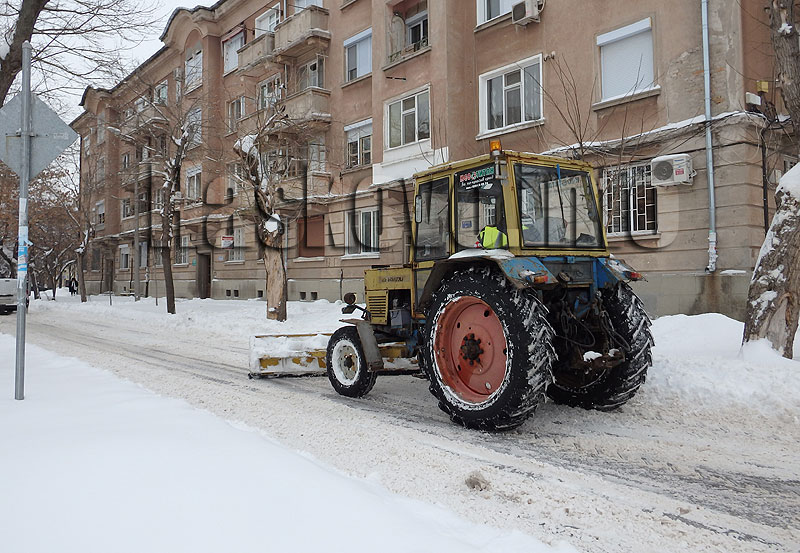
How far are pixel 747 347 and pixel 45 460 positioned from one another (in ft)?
24.1

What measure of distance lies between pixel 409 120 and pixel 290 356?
12.4 meters

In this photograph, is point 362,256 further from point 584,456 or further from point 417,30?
point 584,456

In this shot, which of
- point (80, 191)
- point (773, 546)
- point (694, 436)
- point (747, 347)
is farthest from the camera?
point (80, 191)

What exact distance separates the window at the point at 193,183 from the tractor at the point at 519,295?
26.4 m

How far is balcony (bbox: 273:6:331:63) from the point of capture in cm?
2178

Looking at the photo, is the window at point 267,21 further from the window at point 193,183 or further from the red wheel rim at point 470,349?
the red wheel rim at point 470,349

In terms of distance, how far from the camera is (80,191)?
31016mm

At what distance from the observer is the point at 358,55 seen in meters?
21.4

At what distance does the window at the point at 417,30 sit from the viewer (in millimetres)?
18586

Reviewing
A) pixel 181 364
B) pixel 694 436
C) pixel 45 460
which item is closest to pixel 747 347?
pixel 694 436

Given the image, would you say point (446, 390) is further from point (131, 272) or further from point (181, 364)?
point (131, 272)

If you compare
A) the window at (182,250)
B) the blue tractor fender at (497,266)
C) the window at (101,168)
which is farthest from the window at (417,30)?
the window at (101,168)

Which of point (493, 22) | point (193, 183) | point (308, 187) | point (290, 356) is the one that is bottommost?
point (290, 356)

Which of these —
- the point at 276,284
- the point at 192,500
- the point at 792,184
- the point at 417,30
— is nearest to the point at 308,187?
the point at 417,30
